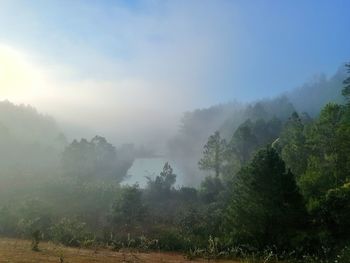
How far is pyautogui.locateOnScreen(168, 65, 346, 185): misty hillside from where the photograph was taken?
109 m

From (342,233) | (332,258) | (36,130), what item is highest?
(36,130)

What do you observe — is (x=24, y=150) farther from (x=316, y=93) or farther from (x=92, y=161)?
(x=316, y=93)

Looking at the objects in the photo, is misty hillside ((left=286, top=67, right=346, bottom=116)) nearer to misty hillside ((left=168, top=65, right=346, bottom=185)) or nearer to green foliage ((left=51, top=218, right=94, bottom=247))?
misty hillside ((left=168, top=65, right=346, bottom=185))

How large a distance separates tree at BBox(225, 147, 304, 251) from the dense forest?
6cm

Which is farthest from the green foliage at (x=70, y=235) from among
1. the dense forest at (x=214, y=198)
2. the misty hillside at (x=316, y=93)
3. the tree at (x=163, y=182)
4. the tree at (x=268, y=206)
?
the misty hillside at (x=316, y=93)

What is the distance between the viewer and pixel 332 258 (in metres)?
22.8

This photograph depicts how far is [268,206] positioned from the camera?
2673cm

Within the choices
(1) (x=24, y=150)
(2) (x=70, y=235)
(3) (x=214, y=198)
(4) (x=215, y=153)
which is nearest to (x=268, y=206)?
(2) (x=70, y=235)

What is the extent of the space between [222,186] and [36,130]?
7834cm

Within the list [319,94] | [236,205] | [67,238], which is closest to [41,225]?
[67,238]

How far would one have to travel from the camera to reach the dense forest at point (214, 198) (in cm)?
2678

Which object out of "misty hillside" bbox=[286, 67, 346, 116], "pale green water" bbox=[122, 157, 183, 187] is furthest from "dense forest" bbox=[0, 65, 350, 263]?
"misty hillside" bbox=[286, 67, 346, 116]

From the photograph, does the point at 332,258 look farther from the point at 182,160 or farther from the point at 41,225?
the point at 182,160

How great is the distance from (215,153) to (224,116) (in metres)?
81.7
